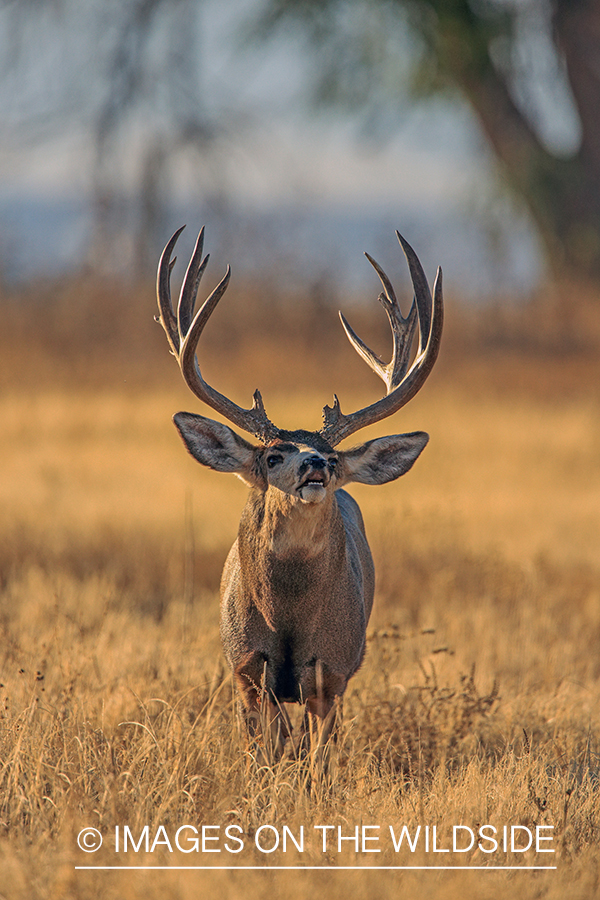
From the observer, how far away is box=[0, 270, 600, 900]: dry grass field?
3.93m

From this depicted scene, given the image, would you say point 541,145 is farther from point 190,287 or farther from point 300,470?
point 300,470

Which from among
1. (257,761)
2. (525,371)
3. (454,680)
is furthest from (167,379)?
(257,761)

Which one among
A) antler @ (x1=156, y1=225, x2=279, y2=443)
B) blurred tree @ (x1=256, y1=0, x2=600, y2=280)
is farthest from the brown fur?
blurred tree @ (x1=256, y1=0, x2=600, y2=280)

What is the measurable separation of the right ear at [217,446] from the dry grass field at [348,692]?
3.47ft

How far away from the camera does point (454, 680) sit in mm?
6387

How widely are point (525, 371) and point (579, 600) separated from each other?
1131 centimetres

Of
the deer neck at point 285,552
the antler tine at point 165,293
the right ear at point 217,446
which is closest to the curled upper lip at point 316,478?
the deer neck at point 285,552

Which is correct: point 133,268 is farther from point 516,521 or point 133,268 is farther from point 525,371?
point 516,521

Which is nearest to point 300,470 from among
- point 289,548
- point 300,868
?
point 289,548

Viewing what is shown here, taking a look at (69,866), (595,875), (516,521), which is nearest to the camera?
(69,866)

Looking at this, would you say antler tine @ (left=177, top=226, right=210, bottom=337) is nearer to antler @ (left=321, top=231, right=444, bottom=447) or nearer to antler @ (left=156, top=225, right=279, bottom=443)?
antler @ (left=156, top=225, right=279, bottom=443)

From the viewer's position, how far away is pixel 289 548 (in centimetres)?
464

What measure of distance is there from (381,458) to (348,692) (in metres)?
1.52

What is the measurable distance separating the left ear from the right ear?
1.32 feet
